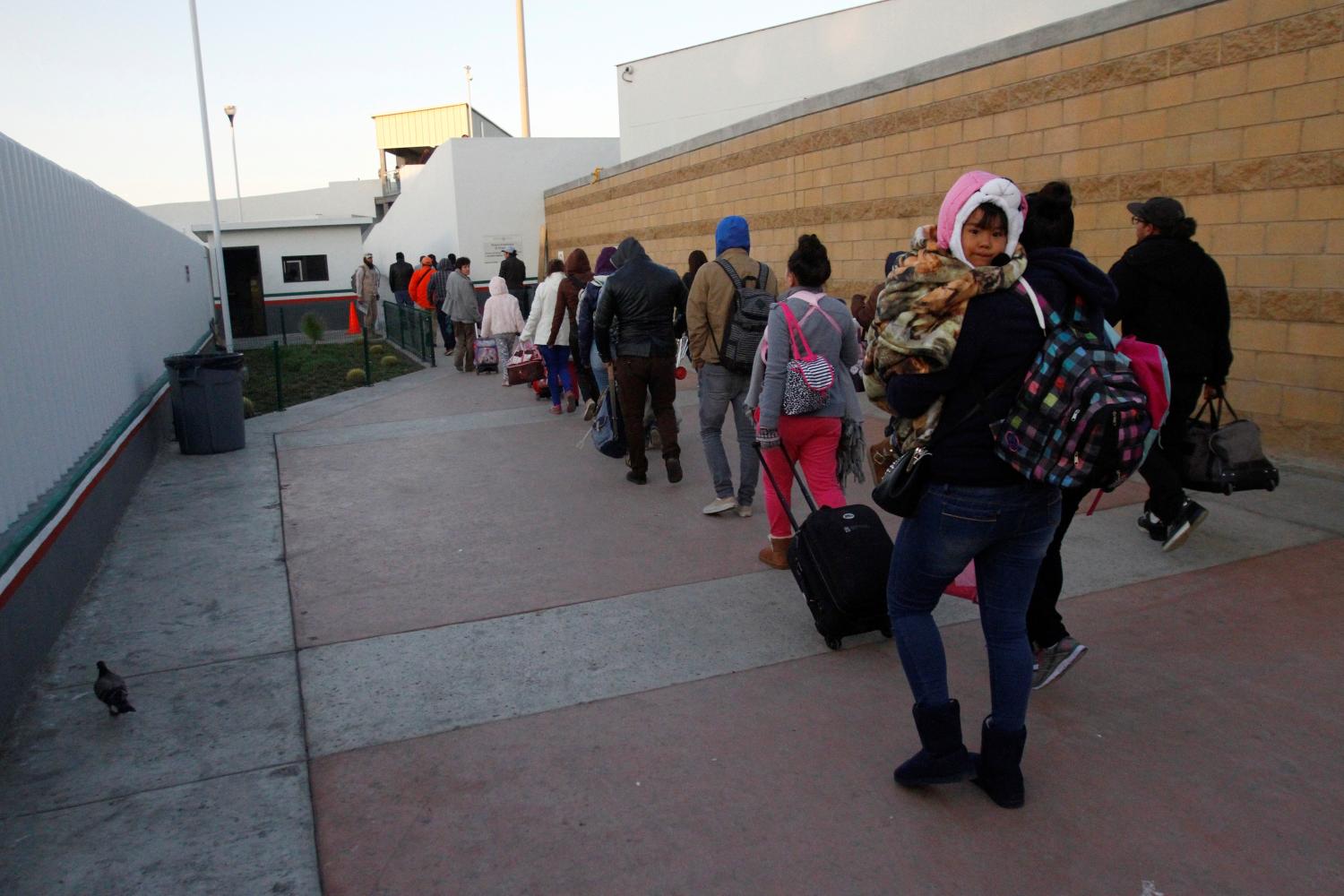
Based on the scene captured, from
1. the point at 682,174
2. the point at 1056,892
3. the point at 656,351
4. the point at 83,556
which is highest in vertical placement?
the point at 682,174

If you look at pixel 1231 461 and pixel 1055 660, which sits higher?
pixel 1231 461

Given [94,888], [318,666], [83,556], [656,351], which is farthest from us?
[656,351]

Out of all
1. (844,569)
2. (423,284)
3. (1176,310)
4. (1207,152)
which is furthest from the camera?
(423,284)

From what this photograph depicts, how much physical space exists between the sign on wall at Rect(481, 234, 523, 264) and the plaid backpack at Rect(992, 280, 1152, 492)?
24.7 m

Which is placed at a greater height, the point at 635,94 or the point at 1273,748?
the point at 635,94

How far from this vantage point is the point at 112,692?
396cm

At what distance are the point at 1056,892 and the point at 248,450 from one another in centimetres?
876

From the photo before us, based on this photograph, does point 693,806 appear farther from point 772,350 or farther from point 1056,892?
point 772,350

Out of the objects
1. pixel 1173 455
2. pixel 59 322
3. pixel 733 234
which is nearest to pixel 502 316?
pixel 59 322

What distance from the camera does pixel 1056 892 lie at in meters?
2.81

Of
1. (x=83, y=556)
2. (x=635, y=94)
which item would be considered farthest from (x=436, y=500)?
(x=635, y=94)

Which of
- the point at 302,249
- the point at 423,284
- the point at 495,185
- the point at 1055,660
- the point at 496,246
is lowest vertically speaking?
the point at 1055,660

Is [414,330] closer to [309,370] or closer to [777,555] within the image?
[309,370]

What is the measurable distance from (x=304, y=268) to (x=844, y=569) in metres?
26.6
